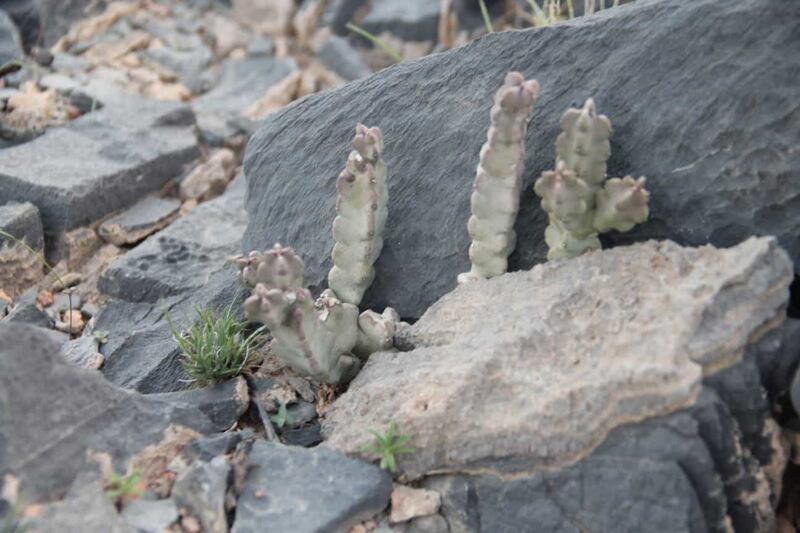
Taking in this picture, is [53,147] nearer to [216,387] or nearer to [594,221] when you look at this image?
[216,387]

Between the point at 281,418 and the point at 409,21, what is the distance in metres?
5.25

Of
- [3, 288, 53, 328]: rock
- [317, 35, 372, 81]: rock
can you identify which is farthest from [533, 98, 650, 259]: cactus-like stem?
[317, 35, 372, 81]: rock

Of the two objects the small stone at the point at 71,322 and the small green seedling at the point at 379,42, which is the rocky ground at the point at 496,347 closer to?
the small stone at the point at 71,322

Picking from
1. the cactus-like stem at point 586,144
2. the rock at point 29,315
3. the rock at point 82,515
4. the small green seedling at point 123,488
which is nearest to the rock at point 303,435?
the small green seedling at point 123,488

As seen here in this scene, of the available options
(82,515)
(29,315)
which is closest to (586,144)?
(82,515)

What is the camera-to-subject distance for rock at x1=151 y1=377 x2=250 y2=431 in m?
3.45

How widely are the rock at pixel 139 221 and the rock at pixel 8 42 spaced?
175 cm

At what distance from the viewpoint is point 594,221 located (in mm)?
3176

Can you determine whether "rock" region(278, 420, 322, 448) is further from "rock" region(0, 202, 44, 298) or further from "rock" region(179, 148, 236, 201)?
"rock" region(179, 148, 236, 201)

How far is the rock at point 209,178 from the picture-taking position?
5.73 meters

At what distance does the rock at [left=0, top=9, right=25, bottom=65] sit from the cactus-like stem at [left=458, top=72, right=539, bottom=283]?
431 cm

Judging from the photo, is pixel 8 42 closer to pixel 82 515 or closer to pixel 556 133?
pixel 556 133

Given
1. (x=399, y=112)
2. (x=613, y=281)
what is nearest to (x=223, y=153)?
(x=399, y=112)

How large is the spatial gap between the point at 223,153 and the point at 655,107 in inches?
139
